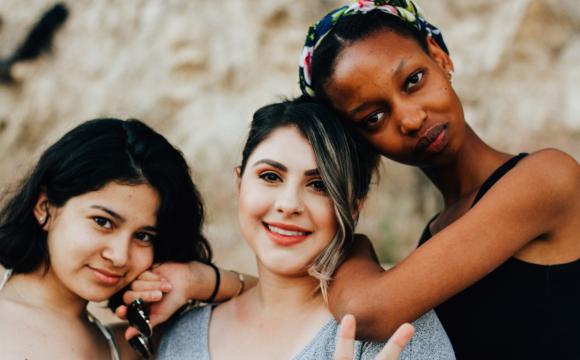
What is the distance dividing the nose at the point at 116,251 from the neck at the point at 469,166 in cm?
110

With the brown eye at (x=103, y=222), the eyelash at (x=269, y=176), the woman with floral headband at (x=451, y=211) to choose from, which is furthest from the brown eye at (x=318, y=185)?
the brown eye at (x=103, y=222)

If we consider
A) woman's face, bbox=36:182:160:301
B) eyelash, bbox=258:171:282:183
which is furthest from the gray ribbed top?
eyelash, bbox=258:171:282:183

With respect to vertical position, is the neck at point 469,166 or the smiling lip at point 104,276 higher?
the neck at point 469,166

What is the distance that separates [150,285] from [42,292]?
0.39 meters

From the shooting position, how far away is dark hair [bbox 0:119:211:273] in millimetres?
2318

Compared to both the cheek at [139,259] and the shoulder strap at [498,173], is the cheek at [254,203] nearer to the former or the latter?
the cheek at [139,259]

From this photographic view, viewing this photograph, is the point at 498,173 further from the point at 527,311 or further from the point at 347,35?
the point at 347,35

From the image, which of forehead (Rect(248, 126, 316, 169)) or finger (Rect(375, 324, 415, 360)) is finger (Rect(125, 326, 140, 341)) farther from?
finger (Rect(375, 324, 415, 360))

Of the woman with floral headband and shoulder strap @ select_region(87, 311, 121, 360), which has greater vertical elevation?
the woman with floral headband

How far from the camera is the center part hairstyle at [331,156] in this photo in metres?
2.11

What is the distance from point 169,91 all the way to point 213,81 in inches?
15.0

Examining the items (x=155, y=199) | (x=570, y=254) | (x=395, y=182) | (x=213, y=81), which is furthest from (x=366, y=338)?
(x=213, y=81)

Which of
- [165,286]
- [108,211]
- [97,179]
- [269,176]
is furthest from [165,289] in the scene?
[269,176]

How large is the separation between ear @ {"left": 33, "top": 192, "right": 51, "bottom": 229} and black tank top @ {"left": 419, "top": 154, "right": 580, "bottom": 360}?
146cm
